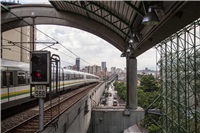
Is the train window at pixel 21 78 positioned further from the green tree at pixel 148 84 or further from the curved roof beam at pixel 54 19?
the green tree at pixel 148 84

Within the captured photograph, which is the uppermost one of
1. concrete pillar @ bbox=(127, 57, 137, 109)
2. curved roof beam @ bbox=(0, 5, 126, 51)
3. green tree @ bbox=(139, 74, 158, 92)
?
curved roof beam @ bbox=(0, 5, 126, 51)

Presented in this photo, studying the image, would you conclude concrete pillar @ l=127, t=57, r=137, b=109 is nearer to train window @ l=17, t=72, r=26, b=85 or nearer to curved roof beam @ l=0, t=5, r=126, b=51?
curved roof beam @ l=0, t=5, r=126, b=51

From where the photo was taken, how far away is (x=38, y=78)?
3.75 meters

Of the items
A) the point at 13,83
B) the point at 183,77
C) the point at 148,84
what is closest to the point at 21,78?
the point at 13,83

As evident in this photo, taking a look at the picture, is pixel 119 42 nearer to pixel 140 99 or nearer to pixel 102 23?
pixel 102 23

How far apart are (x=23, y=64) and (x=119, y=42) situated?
7280 millimetres

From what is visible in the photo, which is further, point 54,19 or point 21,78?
point 54,19

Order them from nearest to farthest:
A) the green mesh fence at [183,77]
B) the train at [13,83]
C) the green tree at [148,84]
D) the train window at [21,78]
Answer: the train at [13,83] → the train window at [21,78] → the green mesh fence at [183,77] → the green tree at [148,84]

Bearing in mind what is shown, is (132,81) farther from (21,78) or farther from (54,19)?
(54,19)

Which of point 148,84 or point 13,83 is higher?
point 13,83

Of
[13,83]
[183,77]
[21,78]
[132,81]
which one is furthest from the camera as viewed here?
[183,77]

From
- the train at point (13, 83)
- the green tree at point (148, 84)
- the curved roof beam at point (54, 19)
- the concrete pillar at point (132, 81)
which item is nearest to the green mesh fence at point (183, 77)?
the concrete pillar at point (132, 81)

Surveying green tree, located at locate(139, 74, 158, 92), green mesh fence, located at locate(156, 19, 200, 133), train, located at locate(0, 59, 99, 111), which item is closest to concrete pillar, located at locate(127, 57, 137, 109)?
green mesh fence, located at locate(156, 19, 200, 133)

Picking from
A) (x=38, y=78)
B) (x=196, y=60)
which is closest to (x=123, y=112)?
(x=196, y=60)
